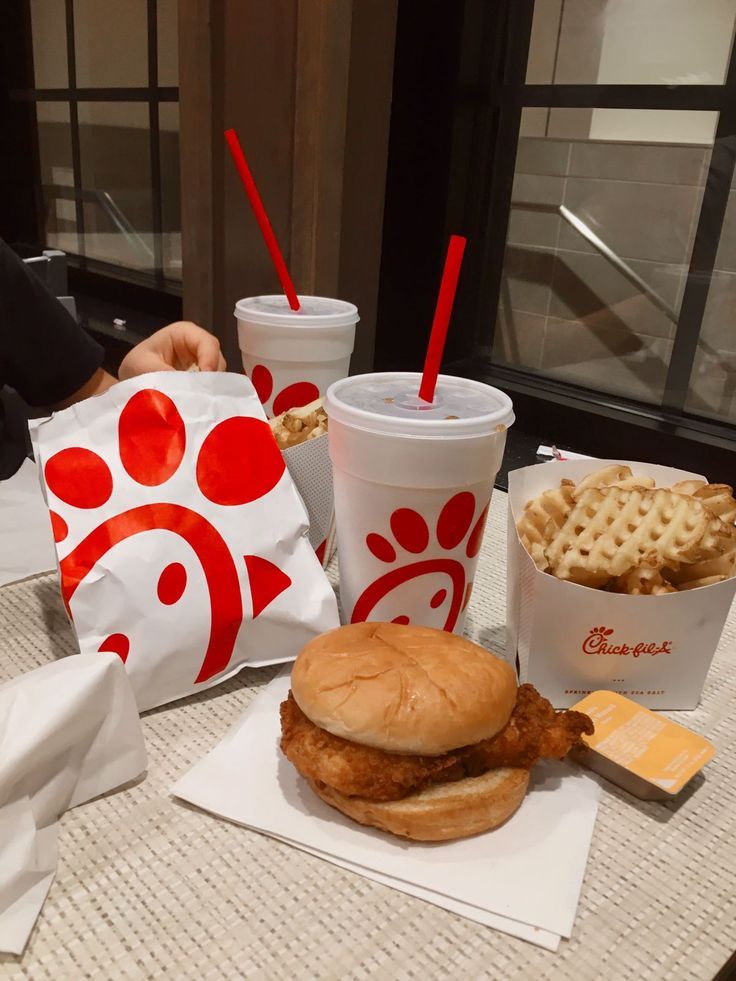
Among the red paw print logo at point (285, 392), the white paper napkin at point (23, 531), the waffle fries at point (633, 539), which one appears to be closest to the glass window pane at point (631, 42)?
the red paw print logo at point (285, 392)

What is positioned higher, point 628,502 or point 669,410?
point 628,502

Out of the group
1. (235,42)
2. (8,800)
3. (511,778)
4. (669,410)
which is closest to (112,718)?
(8,800)

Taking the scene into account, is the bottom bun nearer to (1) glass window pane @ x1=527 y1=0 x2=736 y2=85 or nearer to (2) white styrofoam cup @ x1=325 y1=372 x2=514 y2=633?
(2) white styrofoam cup @ x1=325 y1=372 x2=514 y2=633

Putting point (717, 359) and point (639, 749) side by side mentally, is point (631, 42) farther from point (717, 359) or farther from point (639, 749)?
point (639, 749)

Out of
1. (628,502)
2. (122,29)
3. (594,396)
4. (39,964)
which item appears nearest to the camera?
(39,964)

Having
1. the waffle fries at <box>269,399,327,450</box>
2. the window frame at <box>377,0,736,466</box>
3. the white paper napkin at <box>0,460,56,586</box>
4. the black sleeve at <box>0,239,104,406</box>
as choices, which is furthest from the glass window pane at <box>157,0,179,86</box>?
the waffle fries at <box>269,399,327,450</box>

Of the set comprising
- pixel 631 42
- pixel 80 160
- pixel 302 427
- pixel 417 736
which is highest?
pixel 631 42

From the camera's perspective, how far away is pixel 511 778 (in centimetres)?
68

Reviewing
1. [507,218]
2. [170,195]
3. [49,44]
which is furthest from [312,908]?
[49,44]

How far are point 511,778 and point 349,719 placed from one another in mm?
151

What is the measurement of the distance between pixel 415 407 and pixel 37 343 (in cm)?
91

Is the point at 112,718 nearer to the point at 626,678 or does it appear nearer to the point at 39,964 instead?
the point at 39,964

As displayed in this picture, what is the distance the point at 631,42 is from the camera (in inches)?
76.1

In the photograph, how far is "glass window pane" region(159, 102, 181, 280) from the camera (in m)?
3.17
